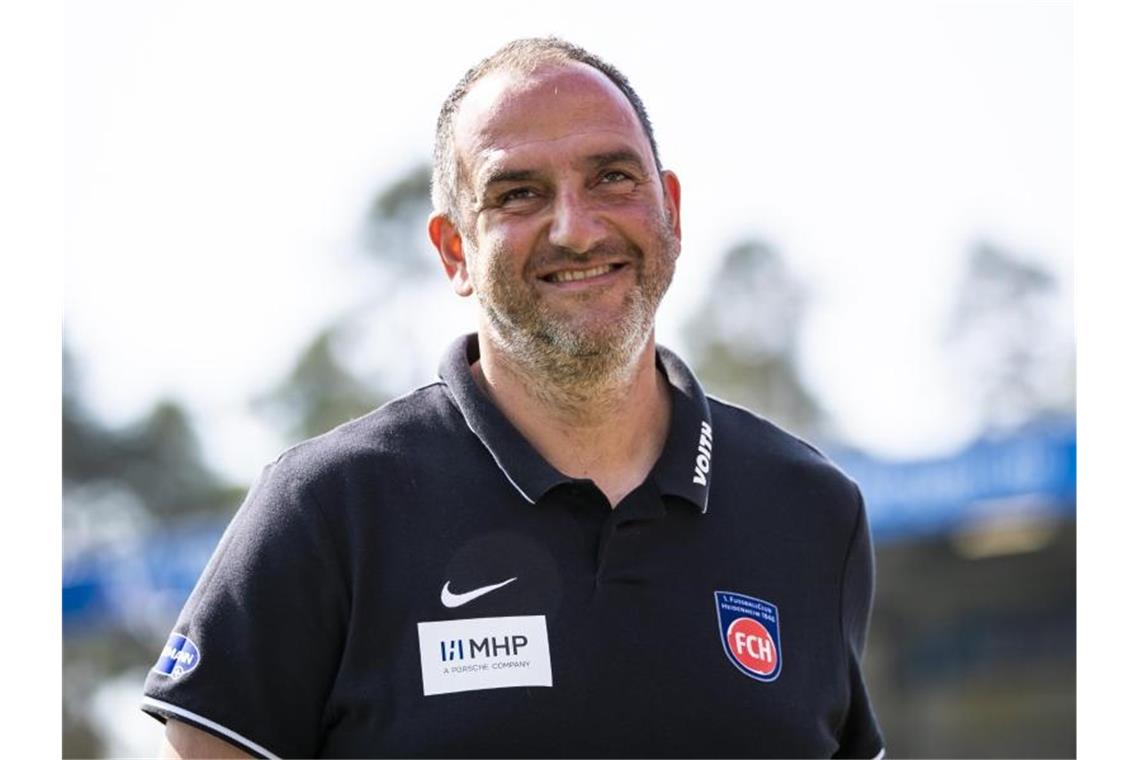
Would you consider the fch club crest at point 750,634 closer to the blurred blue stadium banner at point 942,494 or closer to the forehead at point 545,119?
the forehead at point 545,119

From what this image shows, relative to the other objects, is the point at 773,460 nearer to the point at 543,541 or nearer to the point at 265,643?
the point at 543,541

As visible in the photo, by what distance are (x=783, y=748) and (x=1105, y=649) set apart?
2.98 ft

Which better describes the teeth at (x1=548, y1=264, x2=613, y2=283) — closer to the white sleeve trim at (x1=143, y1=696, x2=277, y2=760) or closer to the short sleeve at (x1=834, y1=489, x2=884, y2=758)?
the short sleeve at (x1=834, y1=489, x2=884, y2=758)

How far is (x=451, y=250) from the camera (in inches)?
134

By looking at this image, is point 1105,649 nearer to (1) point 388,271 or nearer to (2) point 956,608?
(2) point 956,608

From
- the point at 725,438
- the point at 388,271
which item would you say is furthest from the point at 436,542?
the point at 388,271

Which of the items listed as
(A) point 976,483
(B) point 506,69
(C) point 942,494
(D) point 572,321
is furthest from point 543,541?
(C) point 942,494

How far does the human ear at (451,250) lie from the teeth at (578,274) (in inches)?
11.0


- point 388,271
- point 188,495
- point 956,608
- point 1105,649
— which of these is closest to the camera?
point 1105,649

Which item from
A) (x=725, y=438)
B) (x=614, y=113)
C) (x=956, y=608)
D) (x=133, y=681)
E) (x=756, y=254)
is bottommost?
(x=133, y=681)

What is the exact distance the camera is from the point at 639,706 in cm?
294

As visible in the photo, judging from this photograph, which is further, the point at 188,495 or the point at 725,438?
the point at 188,495

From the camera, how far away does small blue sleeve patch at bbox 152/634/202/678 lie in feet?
9.39

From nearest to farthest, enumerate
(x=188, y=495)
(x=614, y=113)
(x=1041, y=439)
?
1. (x=614, y=113)
2. (x=1041, y=439)
3. (x=188, y=495)
